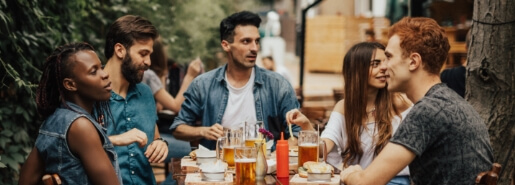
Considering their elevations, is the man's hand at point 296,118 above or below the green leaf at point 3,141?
above

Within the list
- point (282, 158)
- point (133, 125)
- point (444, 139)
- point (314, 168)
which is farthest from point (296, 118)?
point (444, 139)

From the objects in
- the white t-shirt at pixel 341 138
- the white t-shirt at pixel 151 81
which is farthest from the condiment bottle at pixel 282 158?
the white t-shirt at pixel 151 81

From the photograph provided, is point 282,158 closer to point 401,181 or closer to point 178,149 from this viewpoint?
point 401,181

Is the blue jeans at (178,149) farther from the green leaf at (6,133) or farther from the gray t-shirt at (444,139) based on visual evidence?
the gray t-shirt at (444,139)

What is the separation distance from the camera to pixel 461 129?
3158mm

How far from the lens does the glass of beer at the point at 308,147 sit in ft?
12.8

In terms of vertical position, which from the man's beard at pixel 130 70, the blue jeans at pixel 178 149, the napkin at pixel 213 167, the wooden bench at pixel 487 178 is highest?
the man's beard at pixel 130 70

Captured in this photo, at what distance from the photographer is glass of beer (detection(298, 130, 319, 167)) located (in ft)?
12.8

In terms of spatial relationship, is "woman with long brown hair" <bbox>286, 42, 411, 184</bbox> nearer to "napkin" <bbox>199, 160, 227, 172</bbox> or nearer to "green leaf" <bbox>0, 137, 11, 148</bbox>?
"napkin" <bbox>199, 160, 227, 172</bbox>

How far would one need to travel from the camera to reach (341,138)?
451 centimetres

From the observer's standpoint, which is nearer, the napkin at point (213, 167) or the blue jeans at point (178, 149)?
the napkin at point (213, 167)

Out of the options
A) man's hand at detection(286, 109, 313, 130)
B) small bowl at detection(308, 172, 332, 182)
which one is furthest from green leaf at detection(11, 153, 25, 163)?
small bowl at detection(308, 172, 332, 182)

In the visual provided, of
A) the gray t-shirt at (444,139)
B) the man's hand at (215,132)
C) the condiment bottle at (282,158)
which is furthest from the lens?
the man's hand at (215,132)

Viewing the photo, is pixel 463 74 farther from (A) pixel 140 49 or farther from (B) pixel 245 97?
(A) pixel 140 49
